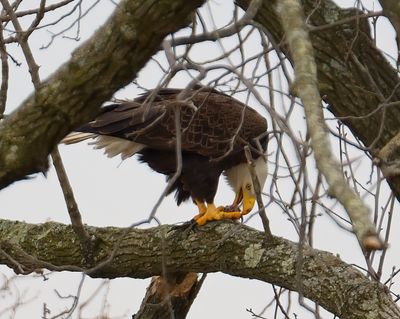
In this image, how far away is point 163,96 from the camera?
4977mm

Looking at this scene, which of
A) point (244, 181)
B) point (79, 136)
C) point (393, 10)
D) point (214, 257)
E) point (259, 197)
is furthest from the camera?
point (244, 181)

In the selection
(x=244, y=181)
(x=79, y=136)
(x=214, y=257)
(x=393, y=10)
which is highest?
(x=244, y=181)

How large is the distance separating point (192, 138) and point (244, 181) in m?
0.48

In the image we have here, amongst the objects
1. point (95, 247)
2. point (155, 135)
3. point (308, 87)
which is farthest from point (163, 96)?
point (308, 87)

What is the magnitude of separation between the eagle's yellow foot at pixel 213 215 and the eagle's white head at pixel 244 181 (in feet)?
0.72

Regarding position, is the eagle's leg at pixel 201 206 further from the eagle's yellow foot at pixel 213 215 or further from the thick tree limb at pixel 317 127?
the thick tree limb at pixel 317 127

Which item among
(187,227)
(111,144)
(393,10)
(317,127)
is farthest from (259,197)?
(317,127)

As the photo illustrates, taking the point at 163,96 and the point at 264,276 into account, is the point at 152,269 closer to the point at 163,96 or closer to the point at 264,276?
the point at 264,276

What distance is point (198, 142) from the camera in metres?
5.46

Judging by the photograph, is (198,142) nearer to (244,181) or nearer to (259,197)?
(244,181)

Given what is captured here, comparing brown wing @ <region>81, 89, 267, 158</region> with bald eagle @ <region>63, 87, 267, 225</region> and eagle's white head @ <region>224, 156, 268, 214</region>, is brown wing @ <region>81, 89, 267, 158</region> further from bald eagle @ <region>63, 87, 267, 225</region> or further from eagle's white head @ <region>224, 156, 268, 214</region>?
eagle's white head @ <region>224, 156, 268, 214</region>

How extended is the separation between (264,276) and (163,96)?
1153 millimetres

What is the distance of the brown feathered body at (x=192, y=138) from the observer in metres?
5.28

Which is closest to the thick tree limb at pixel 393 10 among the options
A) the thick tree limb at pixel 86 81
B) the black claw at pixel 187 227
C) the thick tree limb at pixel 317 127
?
the thick tree limb at pixel 317 127
